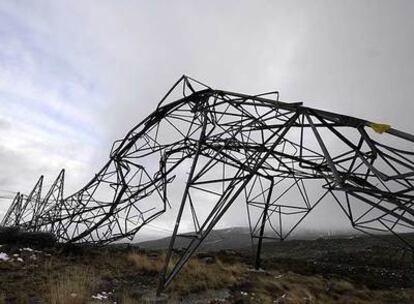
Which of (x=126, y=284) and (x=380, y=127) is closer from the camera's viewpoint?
(x=380, y=127)

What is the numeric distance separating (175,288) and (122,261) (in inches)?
181

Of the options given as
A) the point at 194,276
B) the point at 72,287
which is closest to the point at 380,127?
the point at 72,287

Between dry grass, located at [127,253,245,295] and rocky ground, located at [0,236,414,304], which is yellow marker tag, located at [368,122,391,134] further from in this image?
dry grass, located at [127,253,245,295]

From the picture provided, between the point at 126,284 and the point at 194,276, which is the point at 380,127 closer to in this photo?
the point at 126,284

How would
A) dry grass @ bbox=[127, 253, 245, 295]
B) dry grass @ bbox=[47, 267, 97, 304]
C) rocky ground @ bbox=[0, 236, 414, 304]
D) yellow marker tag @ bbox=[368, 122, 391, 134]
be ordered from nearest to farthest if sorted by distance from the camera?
yellow marker tag @ bbox=[368, 122, 391, 134] < dry grass @ bbox=[47, 267, 97, 304] < rocky ground @ bbox=[0, 236, 414, 304] < dry grass @ bbox=[127, 253, 245, 295]

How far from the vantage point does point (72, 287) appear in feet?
30.4

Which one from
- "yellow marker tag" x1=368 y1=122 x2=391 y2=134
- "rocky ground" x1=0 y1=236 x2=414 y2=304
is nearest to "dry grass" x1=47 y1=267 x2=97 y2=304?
"rocky ground" x1=0 y1=236 x2=414 y2=304

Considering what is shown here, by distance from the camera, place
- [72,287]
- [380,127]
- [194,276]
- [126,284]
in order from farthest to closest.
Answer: [194,276] < [126,284] < [72,287] < [380,127]

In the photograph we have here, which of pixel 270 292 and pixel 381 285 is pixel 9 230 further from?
pixel 381 285

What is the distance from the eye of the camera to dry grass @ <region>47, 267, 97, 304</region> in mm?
8120

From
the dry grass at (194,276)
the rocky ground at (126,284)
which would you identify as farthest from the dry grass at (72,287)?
the dry grass at (194,276)

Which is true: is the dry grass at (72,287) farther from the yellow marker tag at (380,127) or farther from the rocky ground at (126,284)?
the yellow marker tag at (380,127)

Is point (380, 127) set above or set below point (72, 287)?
above

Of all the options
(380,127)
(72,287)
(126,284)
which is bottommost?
(126,284)
